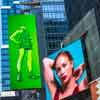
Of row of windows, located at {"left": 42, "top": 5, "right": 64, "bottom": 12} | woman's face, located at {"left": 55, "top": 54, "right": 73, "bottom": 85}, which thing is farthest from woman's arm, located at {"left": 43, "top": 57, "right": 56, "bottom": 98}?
row of windows, located at {"left": 42, "top": 5, "right": 64, "bottom": 12}

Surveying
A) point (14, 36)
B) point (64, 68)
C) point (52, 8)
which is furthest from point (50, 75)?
point (52, 8)

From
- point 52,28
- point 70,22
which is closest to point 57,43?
point 52,28

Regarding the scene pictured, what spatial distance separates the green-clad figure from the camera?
232 feet

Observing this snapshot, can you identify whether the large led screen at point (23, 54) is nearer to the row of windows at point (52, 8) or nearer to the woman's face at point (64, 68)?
the woman's face at point (64, 68)

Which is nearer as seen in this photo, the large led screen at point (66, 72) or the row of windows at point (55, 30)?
the large led screen at point (66, 72)

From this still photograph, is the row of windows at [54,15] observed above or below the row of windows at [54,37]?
above

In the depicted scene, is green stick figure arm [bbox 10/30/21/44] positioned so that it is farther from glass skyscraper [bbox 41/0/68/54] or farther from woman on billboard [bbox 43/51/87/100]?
glass skyscraper [bbox 41/0/68/54]

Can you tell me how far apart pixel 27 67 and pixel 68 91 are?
17740 millimetres

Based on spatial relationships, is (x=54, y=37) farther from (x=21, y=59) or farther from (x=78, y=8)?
(x=78, y=8)

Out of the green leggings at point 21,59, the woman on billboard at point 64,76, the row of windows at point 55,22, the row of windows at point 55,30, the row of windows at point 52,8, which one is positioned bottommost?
the woman on billboard at point 64,76

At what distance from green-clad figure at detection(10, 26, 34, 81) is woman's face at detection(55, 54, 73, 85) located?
13.6 metres

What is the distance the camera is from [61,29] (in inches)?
5015

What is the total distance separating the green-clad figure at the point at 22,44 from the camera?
70.7 meters

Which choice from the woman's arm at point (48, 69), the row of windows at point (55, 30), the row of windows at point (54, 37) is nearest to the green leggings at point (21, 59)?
the woman's arm at point (48, 69)
